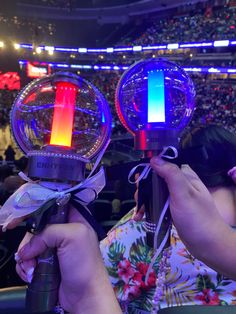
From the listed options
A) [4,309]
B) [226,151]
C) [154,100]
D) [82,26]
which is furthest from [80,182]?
[82,26]

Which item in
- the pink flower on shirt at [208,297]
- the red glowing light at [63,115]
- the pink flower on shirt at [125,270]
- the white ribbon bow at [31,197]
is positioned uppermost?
the red glowing light at [63,115]

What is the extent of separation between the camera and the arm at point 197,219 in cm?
54

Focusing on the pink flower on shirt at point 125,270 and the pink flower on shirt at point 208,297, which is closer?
the pink flower on shirt at point 208,297

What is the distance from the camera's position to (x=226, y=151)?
88 cm

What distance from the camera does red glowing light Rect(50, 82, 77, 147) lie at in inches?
21.9

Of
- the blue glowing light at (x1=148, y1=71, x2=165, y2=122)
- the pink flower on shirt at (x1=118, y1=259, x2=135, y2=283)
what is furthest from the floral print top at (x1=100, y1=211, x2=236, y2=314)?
the blue glowing light at (x1=148, y1=71, x2=165, y2=122)

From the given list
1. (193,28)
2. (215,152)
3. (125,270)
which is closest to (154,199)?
(215,152)

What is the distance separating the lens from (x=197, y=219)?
1.77 feet

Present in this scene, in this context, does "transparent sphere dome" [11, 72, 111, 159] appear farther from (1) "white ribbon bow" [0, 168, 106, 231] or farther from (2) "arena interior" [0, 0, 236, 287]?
(2) "arena interior" [0, 0, 236, 287]

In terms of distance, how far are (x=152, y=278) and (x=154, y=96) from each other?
508mm

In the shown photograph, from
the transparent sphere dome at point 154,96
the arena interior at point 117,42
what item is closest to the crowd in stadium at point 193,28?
the arena interior at point 117,42

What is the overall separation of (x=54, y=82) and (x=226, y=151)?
48cm

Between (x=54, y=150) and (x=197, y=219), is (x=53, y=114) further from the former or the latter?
(x=197, y=219)

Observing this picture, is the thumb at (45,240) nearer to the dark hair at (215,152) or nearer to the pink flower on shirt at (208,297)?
the dark hair at (215,152)
